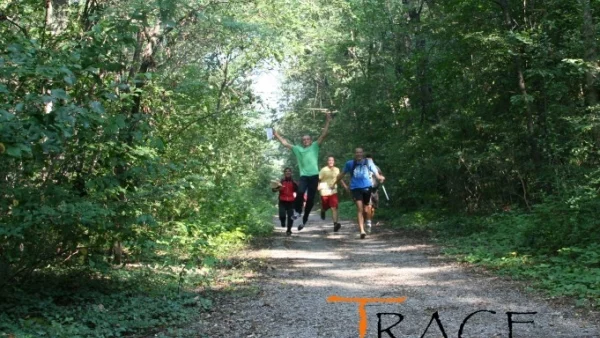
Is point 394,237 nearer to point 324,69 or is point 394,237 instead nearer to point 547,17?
point 547,17

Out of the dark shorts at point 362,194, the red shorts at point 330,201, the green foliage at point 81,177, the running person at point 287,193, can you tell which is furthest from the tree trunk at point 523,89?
the green foliage at point 81,177

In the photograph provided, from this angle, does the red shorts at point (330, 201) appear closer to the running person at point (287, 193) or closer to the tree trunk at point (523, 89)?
the running person at point (287, 193)

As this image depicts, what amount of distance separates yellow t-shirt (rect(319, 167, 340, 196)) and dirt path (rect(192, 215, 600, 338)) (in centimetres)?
345

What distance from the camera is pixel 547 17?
1209 centimetres

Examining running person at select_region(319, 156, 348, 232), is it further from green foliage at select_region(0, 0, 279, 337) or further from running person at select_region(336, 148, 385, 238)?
green foliage at select_region(0, 0, 279, 337)

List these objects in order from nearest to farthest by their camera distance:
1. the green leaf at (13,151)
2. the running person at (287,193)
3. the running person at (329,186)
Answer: the green leaf at (13,151)
the running person at (329,186)
the running person at (287,193)

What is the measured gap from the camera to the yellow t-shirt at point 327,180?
13.9 meters

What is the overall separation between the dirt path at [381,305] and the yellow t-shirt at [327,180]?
136 inches

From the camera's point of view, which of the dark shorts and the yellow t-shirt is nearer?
the dark shorts

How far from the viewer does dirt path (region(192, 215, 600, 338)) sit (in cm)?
535

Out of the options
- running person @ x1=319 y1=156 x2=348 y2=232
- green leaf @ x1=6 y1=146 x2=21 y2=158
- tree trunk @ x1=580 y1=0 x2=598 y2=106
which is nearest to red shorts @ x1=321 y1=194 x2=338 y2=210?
running person @ x1=319 y1=156 x2=348 y2=232

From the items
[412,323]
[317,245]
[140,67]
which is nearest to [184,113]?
[140,67]

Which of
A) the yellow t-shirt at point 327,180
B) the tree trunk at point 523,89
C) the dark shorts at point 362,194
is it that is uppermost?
the tree trunk at point 523,89

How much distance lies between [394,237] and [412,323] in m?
8.54
